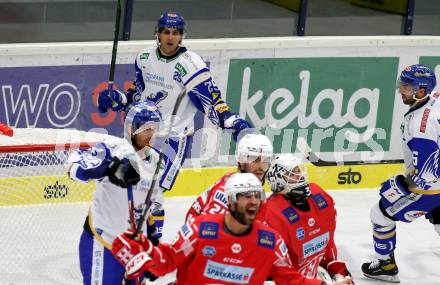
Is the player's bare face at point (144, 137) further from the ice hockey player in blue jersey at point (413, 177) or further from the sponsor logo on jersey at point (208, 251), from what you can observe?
the ice hockey player in blue jersey at point (413, 177)

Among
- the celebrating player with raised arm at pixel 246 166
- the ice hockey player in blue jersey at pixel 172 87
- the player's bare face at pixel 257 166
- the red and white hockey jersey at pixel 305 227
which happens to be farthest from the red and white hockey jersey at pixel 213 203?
the ice hockey player in blue jersey at pixel 172 87

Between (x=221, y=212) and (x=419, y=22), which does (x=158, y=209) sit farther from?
(x=419, y=22)

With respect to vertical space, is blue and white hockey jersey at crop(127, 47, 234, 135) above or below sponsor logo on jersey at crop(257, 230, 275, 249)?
above

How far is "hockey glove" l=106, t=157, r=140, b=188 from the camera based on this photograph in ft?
17.4

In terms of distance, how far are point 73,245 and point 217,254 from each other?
2.52m

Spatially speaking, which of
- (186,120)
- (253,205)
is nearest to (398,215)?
(186,120)

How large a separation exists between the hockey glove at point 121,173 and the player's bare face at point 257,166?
70cm

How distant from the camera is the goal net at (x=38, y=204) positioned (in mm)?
6742

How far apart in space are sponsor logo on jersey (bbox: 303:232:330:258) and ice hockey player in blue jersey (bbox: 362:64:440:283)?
1.57 meters

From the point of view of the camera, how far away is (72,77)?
8680 mm

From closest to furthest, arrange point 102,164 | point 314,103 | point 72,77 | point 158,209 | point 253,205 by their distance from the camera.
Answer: point 253,205 → point 102,164 → point 158,209 → point 72,77 → point 314,103

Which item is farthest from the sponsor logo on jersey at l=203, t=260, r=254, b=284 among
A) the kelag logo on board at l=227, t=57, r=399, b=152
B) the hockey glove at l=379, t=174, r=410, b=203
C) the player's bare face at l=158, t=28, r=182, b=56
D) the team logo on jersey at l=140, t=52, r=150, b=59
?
the kelag logo on board at l=227, t=57, r=399, b=152

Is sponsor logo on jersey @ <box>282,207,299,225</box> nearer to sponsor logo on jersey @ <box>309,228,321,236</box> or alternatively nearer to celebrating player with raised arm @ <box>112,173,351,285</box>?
sponsor logo on jersey @ <box>309,228,321,236</box>

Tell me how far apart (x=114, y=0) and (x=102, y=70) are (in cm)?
58
